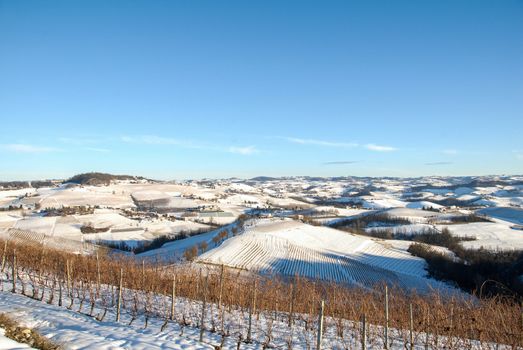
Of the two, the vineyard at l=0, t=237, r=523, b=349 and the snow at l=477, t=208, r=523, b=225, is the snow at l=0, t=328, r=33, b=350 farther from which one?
the snow at l=477, t=208, r=523, b=225

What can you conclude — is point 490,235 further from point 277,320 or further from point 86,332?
point 86,332

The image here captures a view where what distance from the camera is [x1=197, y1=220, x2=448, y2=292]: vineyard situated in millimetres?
49000

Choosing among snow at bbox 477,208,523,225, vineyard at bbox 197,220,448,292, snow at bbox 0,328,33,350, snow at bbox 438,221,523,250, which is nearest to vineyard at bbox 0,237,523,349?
snow at bbox 0,328,33,350

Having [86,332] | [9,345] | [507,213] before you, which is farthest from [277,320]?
[507,213]

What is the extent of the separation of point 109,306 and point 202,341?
5956mm

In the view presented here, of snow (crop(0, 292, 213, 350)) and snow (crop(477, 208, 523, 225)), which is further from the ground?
snow (crop(0, 292, 213, 350))

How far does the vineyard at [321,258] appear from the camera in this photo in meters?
49.0

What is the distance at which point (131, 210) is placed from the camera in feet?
424

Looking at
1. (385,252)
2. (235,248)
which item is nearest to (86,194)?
(235,248)

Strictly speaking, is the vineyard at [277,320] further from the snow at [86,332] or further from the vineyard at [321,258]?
the vineyard at [321,258]

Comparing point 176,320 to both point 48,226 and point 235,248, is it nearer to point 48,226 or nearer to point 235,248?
point 235,248

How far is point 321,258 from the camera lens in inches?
2343

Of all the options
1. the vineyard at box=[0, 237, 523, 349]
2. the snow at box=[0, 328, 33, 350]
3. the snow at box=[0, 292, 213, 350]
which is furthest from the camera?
the vineyard at box=[0, 237, 523, 349]

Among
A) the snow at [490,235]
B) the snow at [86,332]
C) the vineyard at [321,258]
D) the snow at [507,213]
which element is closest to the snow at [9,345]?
the snow at [86,332]
